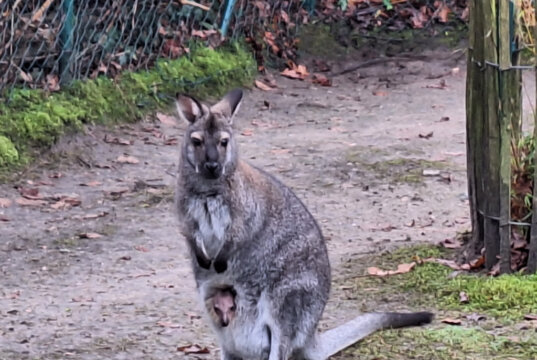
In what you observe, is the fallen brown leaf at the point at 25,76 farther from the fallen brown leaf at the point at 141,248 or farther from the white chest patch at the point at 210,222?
the white chest patch at the point at 210,222

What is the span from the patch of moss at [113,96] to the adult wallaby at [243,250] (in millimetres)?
3865

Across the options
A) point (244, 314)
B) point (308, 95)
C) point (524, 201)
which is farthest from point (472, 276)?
point (308, 95)

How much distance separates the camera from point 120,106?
9328 millimetres

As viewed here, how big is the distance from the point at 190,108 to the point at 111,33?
516cm

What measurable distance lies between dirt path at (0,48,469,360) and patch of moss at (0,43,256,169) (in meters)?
0.18

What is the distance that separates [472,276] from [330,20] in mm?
6595

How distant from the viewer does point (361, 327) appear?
192 inches

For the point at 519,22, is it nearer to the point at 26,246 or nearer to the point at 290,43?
the point at 26,246

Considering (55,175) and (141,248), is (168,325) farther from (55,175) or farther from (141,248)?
(55,175)

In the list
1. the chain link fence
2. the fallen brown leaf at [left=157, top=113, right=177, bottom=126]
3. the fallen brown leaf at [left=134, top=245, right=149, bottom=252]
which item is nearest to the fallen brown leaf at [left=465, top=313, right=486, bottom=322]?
the fallen brown leaf at [left=134, top=245, right=149, bottom=252]

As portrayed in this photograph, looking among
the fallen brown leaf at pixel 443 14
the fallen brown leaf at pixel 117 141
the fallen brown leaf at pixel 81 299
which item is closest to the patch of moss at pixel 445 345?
the fallen brown leaf at pixel 81 299

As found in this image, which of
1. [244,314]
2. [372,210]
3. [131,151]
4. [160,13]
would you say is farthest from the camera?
[160,13]

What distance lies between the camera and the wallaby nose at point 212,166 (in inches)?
177

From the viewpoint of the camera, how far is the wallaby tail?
15.8 feet
